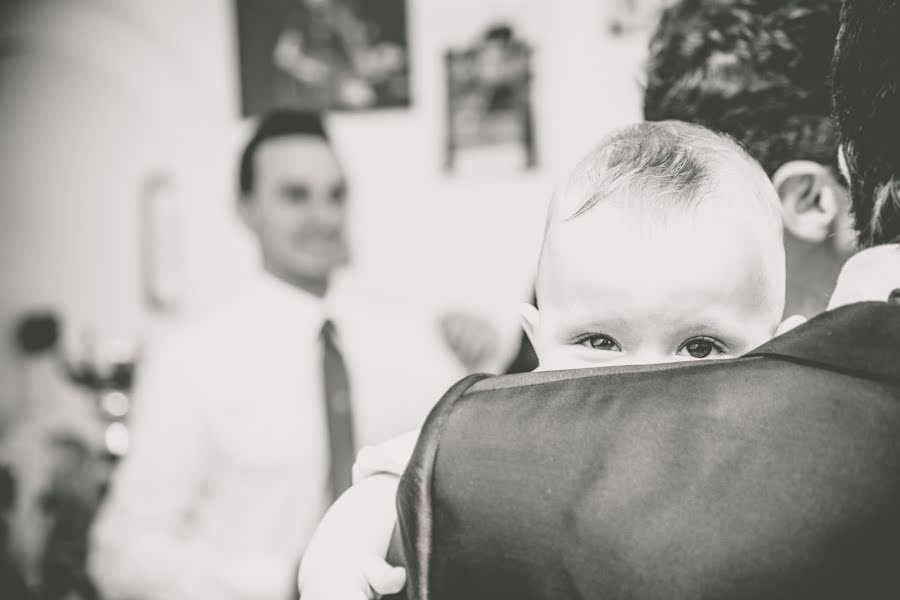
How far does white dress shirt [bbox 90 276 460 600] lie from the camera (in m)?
1.72

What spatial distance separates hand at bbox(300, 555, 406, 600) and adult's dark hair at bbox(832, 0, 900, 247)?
395mm

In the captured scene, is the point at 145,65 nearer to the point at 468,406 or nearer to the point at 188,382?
the point at 188,382

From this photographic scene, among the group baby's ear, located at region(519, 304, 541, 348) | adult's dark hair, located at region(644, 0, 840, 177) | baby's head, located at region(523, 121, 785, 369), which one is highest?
adult's dark hair, located at region(644, 0, 840, 177)

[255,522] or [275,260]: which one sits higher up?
[275,260]

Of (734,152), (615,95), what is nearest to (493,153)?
(615,95)

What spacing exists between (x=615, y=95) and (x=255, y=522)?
182 centimetres

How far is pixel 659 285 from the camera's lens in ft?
1.82

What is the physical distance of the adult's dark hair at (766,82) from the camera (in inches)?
34.8

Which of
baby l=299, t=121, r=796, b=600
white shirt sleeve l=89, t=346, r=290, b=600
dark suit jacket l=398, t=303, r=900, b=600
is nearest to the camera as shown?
dark suit jacket l=398, t=303, r=900, b=600

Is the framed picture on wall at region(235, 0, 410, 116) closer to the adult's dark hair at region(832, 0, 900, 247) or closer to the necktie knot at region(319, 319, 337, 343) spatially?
the necktie knot at region(319, 319, 337, 343)

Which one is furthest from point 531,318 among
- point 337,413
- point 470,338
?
point 470,338

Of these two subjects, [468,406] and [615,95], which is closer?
[468,406]

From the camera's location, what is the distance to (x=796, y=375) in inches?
17.8

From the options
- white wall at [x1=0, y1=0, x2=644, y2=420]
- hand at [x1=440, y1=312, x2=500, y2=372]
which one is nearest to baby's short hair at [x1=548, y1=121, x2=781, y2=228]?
hand at [x1=440, y1=312, x2=500, y2=372]
